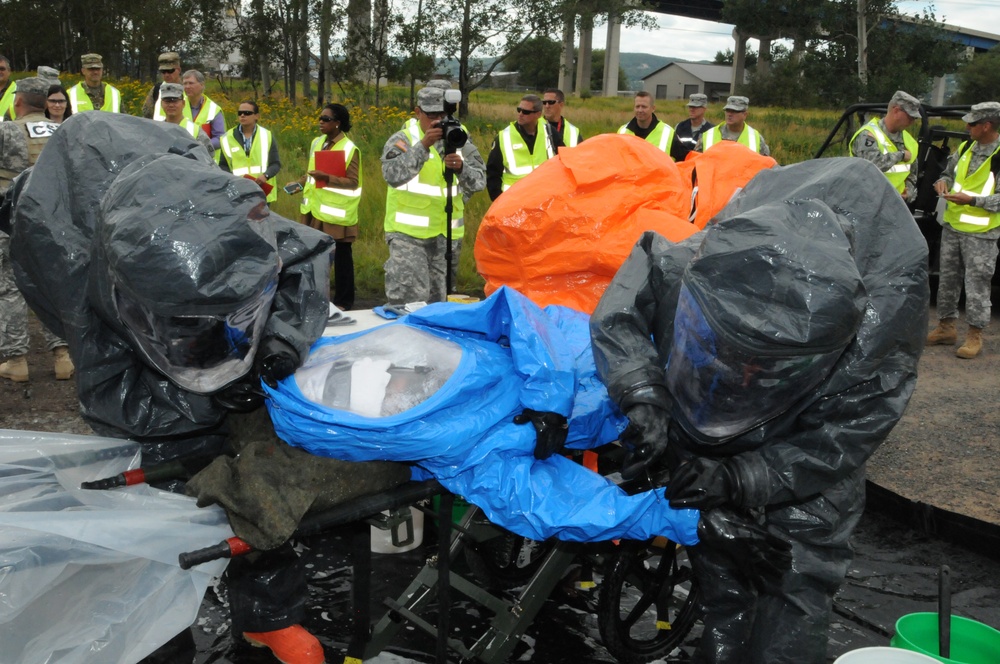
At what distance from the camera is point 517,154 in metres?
6.67

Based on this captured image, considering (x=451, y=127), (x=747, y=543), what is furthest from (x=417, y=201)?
(x=747, y=543)

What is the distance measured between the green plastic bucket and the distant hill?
45.5ft

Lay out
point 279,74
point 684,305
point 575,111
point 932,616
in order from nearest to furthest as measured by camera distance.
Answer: point 684,305 < point 932,616 < point 279,74 < point 575,111

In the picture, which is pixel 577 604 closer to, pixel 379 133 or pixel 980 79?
pixel 379 133

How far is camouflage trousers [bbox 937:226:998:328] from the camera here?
6508 millimetres

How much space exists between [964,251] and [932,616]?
455cm

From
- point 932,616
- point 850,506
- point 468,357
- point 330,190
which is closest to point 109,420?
point 468,357

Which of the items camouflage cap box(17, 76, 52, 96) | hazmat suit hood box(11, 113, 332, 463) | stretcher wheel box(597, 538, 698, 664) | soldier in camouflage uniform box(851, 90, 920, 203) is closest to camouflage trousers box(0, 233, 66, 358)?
camouflage cap box(17, 76, 52, 96)

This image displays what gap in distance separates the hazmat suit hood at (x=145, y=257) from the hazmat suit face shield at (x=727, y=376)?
3.35ft

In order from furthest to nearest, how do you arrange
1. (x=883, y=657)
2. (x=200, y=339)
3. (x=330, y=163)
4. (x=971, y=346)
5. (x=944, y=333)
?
(x=944, y=333)
(x=330, y=163)
(x=971, y=346)
(x=883, y=657)
(x=200, y=339)

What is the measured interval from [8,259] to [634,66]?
94.7 metres

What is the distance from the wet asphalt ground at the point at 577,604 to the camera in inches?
120

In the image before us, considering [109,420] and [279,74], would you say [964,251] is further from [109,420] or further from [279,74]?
[279,74]

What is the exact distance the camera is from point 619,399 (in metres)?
2.34
